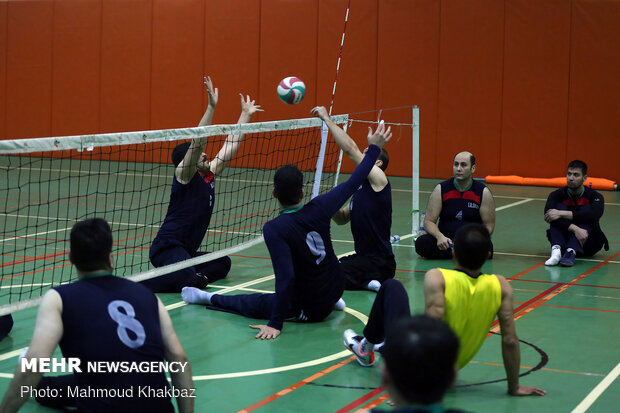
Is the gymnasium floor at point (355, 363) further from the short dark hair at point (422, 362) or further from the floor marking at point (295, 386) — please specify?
the short dark hair at point (422, 362)

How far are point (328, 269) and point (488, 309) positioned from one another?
6.96 ft

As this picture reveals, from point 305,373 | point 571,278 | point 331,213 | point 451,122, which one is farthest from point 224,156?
point 451,122

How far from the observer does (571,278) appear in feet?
31.2

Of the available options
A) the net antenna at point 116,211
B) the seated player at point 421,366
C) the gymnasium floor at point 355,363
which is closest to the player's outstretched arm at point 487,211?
the gymnasium floor at point 355,363

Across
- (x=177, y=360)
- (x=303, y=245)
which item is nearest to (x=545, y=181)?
(x=303, y=245)

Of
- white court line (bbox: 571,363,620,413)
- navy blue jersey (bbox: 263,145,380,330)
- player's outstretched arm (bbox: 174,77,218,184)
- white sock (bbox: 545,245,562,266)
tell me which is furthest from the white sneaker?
white sock (bbox: 545,245,562,266)

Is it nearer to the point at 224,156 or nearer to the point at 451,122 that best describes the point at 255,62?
the point at 451,122

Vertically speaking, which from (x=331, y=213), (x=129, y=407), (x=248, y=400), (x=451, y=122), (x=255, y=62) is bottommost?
(x=248, y=400)

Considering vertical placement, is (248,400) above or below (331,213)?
below

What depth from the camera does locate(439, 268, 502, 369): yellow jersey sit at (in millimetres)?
5059

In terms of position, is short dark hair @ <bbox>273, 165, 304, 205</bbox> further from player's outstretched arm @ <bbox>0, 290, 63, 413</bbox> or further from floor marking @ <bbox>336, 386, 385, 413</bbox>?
player's outstretched arm @ <bbox>0, 290, 63, 413</bbox>

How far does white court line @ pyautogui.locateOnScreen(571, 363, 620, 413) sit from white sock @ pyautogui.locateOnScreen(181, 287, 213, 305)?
11.9 feet

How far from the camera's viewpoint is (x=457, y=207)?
1025 centimetres

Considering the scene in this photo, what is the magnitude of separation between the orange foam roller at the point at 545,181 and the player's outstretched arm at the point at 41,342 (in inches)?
640
